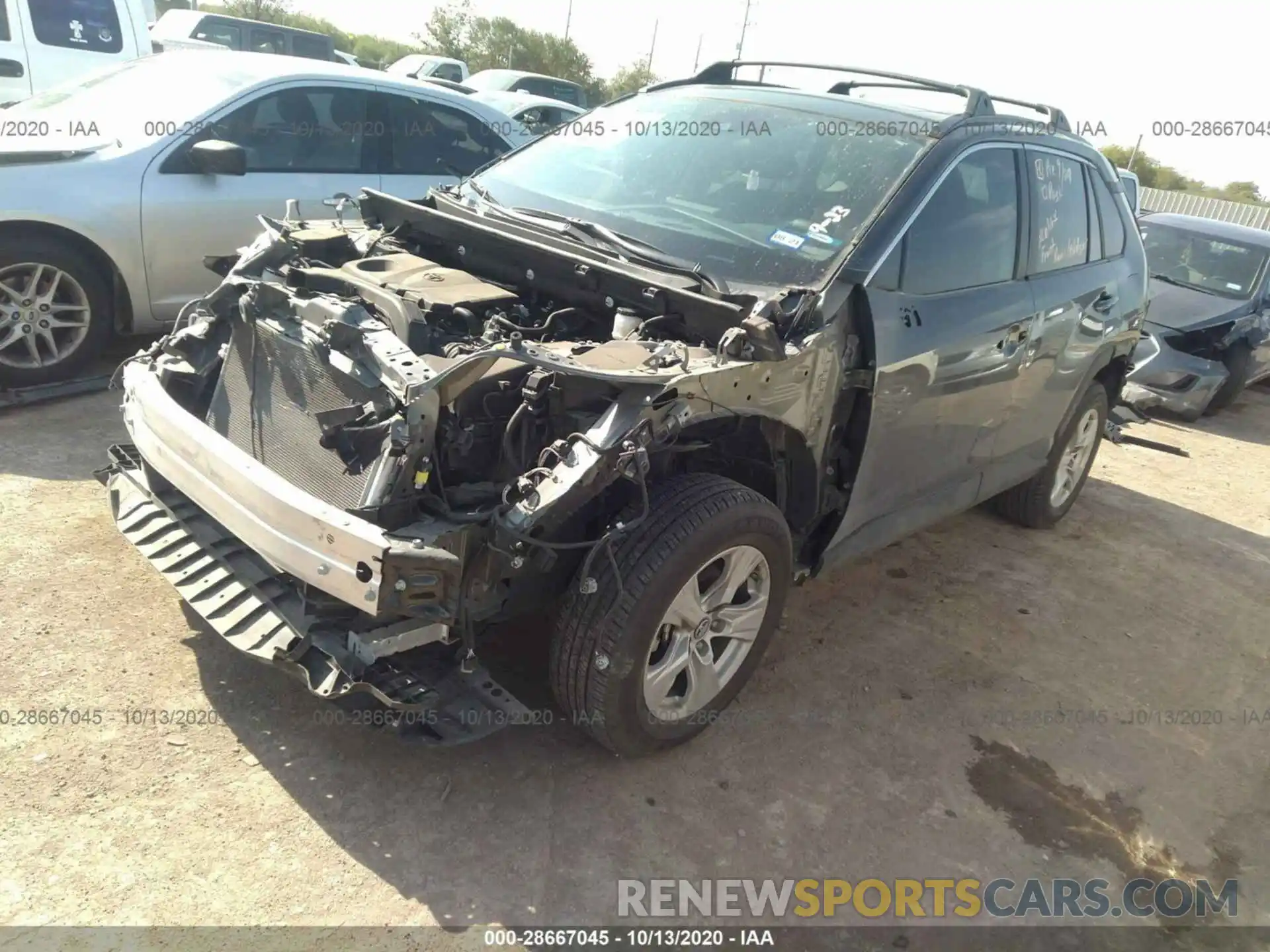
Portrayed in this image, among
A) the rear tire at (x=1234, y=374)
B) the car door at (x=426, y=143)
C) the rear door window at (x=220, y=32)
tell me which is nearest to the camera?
the car door at (x=426, y=143)

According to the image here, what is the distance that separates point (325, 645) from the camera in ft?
8.42

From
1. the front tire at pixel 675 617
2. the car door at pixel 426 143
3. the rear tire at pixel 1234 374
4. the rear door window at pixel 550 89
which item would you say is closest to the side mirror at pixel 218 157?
the car door at pixel 426 143

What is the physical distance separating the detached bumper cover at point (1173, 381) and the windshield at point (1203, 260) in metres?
1.17

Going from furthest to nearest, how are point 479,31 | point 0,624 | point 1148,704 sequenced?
point 479,31
point 1148,704
point 0,624

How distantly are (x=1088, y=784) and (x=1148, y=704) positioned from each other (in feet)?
2.47

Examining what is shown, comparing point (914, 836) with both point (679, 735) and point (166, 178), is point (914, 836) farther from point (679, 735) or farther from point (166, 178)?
point (166, 178)

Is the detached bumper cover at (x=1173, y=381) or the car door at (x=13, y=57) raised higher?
the car door at (x=13, y=57)

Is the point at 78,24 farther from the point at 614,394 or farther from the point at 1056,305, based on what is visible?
the point at 1056,305

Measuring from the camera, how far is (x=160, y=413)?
119 inches

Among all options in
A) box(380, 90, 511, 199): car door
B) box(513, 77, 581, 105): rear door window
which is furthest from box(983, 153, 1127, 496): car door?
box(513, 77, 581, 105): rear door window

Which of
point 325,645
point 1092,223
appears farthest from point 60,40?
point 1092,223

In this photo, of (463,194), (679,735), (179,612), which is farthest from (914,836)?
(463,194)

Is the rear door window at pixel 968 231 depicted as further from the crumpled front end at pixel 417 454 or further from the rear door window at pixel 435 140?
the rear door window at pixel 435 140

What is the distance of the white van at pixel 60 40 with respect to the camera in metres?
7.95
